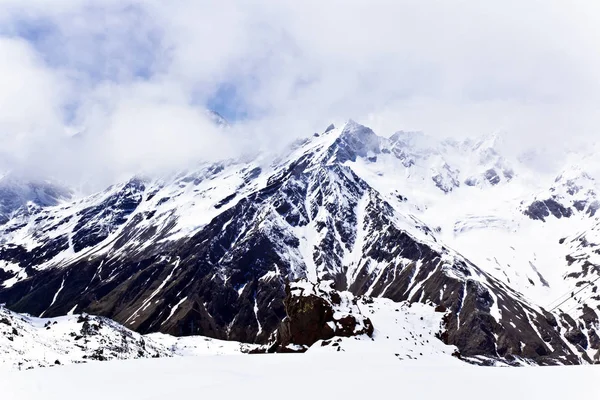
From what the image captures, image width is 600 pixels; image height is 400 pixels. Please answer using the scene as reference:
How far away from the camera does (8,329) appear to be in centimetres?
5462

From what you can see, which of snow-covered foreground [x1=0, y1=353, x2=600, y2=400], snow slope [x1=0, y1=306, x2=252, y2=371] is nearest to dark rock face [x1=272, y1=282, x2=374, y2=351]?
snow slope [x1=0, y1=306, x2=252, y2=371]

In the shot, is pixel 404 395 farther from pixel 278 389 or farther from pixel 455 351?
pixel 455 351

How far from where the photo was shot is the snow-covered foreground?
9117mm

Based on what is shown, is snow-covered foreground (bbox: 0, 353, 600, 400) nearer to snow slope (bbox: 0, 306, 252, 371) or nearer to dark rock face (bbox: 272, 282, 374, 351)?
snow slope (bbox: 0, 306, 252, 371)

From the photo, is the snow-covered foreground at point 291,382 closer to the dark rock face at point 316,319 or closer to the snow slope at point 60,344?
the snow slope at point 60,344

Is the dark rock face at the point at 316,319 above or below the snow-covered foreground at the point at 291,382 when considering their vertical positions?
above

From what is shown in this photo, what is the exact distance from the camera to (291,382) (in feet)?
32.7

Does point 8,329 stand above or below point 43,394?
above

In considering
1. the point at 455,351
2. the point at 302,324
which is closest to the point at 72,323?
the point at 302,324

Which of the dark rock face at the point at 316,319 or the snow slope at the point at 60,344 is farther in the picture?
the dark rock face at the point at 316,319

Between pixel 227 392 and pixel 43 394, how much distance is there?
363 cm

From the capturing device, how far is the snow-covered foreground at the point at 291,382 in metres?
9.12

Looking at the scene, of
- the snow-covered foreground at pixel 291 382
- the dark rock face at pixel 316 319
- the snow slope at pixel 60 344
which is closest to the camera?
the snow-covered foreground at pixel 291 382

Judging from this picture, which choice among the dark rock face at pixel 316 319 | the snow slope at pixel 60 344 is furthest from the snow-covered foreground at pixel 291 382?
the dark rock face at pixel 316 319
